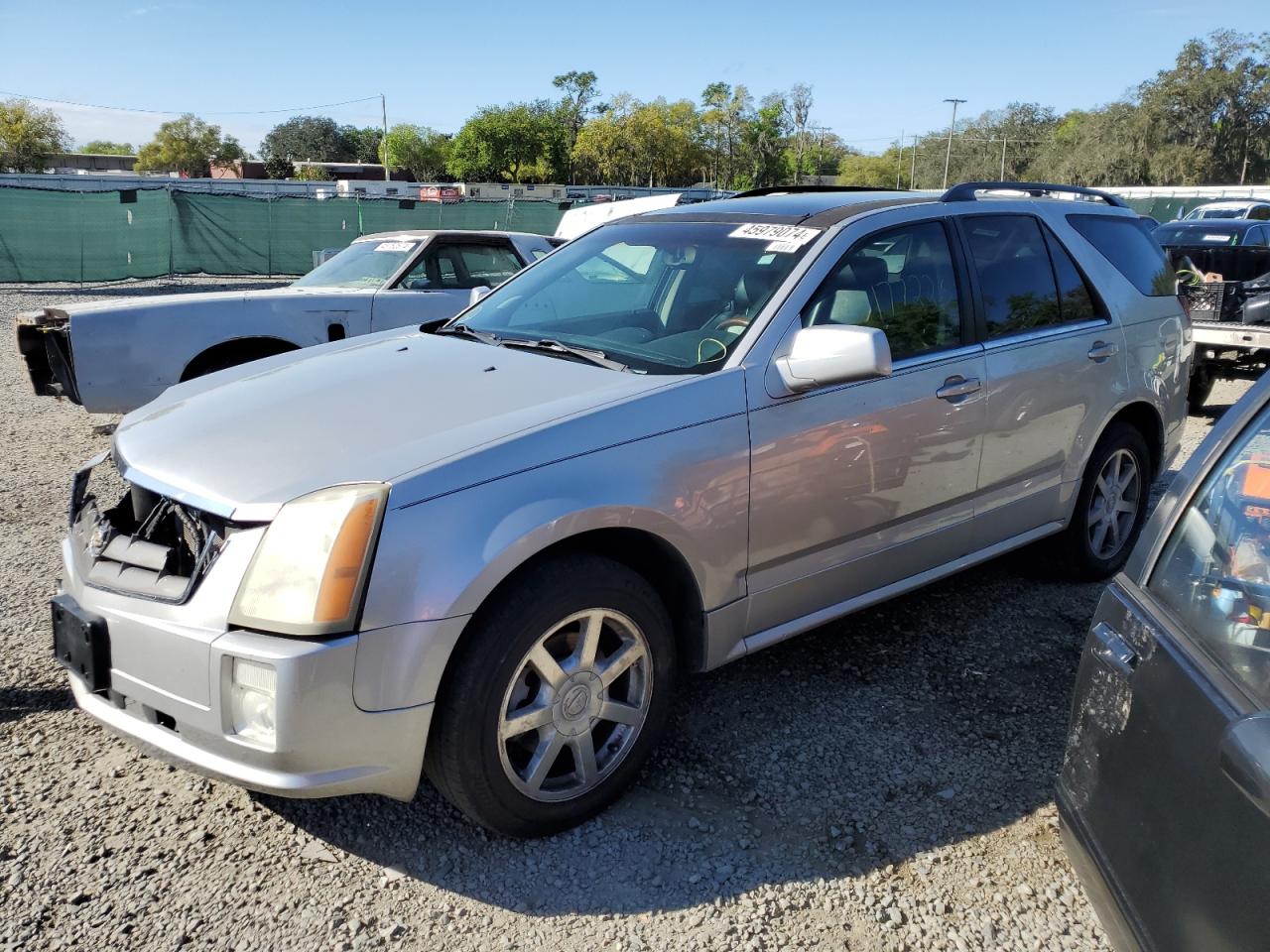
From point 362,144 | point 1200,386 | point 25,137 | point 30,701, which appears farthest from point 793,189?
point 362,144

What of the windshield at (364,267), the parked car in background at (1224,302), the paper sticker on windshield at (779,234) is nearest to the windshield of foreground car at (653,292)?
the paper sticker on windshield at (779,234)

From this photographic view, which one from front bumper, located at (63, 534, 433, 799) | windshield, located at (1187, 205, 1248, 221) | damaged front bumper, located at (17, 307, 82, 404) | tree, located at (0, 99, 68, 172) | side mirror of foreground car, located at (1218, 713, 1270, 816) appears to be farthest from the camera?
tree, located at (0, 99, 68, 172)

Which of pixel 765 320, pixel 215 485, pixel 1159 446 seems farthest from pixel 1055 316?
pixel 215 485

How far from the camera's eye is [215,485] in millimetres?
2512

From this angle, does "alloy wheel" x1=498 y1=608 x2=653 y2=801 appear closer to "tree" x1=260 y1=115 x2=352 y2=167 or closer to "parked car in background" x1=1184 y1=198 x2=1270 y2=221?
"parked car in background" x1=1184 y1=198 x2=1270 y2=221

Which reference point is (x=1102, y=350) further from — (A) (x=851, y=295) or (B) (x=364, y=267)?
(B) (x=364, y=267)

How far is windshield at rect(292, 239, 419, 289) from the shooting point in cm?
769

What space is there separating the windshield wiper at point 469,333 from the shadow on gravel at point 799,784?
4.94ft

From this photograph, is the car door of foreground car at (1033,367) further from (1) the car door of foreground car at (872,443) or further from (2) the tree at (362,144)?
(2) the tree at (362,144)

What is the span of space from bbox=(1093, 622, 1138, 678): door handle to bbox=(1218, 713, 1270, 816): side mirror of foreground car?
0.39m

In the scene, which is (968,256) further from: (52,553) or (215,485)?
(52,553)

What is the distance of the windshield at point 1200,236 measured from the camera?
453 inches

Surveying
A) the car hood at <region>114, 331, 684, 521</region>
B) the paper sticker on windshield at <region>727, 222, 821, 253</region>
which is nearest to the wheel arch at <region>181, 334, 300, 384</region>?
the car hood at <region>114, 331, 684, 521</region>

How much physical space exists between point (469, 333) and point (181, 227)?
69.8 ft
